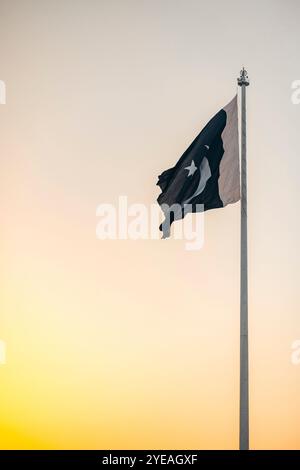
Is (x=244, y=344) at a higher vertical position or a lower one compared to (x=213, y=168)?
lower

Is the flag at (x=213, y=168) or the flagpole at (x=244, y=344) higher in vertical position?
the flag at (x=213, y=168)

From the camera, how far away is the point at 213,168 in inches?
559

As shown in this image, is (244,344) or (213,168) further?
(213,168)

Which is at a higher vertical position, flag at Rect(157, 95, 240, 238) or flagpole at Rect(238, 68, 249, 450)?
flag at Rect(157, 95, 240, 238)

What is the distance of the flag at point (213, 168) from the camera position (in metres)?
14.1

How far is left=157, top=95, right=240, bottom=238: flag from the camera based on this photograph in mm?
14094

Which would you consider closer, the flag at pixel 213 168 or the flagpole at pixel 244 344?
the flagpole at pixel 244 344

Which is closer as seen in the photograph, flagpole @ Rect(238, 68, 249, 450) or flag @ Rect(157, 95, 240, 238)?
flagpole @ Rect(238, 68, 249, 450)

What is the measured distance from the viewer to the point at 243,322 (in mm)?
13930
